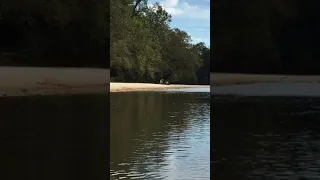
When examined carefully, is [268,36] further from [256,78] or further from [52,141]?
[52,141]

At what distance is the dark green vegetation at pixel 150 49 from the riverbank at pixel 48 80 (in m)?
6.71

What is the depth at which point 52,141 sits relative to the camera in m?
7.39

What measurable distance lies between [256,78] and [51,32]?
6.34 meters

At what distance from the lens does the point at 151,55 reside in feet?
94.5

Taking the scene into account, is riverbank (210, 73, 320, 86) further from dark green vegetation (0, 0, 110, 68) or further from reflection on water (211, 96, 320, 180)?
dark green vegetation (0, 0, 110, 68)

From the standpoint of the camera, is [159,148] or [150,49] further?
[150,49]

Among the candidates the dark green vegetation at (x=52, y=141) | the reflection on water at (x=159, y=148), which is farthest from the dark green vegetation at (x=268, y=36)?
the dark green vegetation at (x=52, y=141)

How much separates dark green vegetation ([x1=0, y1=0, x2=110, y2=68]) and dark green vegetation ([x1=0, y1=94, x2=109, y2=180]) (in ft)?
4.23

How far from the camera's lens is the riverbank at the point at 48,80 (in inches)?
520

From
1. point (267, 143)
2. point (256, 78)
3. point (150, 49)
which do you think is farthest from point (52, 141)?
point (150, 49)

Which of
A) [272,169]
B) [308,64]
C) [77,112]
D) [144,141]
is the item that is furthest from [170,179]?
[308,64]

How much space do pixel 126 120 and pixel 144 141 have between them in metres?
3.09

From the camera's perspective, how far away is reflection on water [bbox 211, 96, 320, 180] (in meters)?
5.83

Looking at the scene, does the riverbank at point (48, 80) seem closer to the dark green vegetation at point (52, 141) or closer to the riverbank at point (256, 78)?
the dark green vegetation at point (52, 141)
